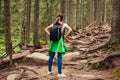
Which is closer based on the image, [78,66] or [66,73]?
[66,73]

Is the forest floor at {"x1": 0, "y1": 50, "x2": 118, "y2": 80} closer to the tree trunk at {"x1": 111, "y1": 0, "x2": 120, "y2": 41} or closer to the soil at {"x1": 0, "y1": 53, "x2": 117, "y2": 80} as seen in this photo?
the soil at {"x1": 0, "y1": 53, "x2": 117, "y2": 80}

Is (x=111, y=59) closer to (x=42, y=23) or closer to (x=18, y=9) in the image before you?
(x=18, y=9)

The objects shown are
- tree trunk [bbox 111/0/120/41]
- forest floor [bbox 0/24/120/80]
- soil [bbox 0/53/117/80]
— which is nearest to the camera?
soil [bbox 0/53/117/80]

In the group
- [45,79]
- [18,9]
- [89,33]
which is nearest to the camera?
[45,79]

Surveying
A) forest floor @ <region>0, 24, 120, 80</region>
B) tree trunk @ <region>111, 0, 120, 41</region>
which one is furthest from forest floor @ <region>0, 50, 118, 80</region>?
tree trunk @ <region>111, 0, 120, 41</region>

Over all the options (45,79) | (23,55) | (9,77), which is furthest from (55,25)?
(23,55)

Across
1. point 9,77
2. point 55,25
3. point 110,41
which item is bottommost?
point 9,77

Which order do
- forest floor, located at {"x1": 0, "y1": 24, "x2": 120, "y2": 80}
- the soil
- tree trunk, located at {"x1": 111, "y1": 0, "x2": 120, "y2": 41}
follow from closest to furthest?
the soil < forest floor, located at {"x1": 0, "y1": 24, "x2": 120, "y2": 80} < tree trunk, located at {"x1": 111, "y1": 0, "x2": 120, "y2": 41}

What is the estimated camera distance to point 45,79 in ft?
29.6

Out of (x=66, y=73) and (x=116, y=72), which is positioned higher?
(x=116, y=72)

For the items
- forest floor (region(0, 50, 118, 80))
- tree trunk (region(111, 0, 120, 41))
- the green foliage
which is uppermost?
tree trunk (region(111, 0, 120, 41))

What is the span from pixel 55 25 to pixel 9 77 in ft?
7.48

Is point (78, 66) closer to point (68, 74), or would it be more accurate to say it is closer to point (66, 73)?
point (66, 73)

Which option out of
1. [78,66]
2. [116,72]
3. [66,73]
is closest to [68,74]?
[66,73]
